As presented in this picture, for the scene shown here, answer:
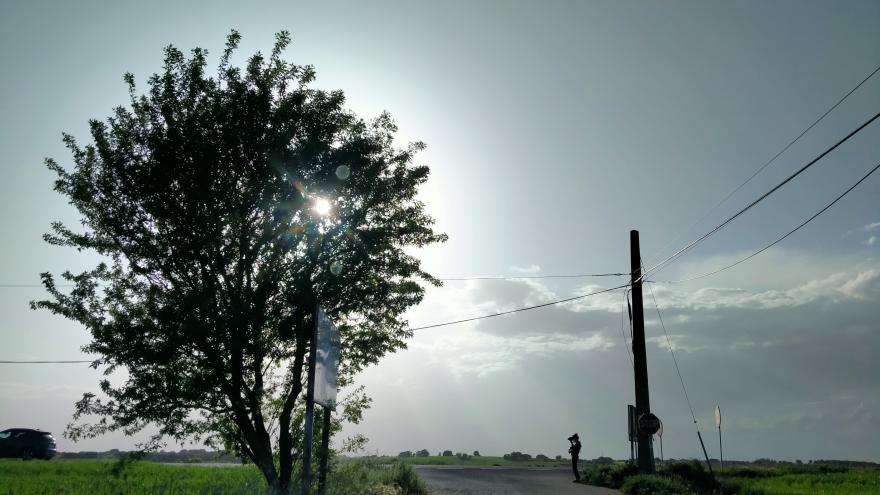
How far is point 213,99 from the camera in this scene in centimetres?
1388

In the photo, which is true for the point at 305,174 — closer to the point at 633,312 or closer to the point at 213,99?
the point at 213,99

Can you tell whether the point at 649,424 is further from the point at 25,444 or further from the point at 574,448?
the point at 25,444

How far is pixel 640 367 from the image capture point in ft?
74.6

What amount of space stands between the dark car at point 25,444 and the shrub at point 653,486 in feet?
99.9

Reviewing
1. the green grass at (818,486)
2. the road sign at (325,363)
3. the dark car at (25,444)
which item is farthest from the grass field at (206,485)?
the dark car at (25,444)

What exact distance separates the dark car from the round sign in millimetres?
30981

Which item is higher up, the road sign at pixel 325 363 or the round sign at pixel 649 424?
the road sign at pixel 325 363

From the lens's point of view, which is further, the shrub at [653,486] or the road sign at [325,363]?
the shrub at [653,486]

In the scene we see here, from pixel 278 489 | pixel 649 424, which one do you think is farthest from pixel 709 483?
pixel 278 489

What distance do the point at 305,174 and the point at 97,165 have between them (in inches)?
183

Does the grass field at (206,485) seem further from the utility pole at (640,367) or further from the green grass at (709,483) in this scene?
the utility pole at (640,367)

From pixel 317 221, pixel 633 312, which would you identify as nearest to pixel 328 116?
pixel 317 221

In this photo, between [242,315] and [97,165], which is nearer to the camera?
[242,315]

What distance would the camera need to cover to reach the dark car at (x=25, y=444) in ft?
106
